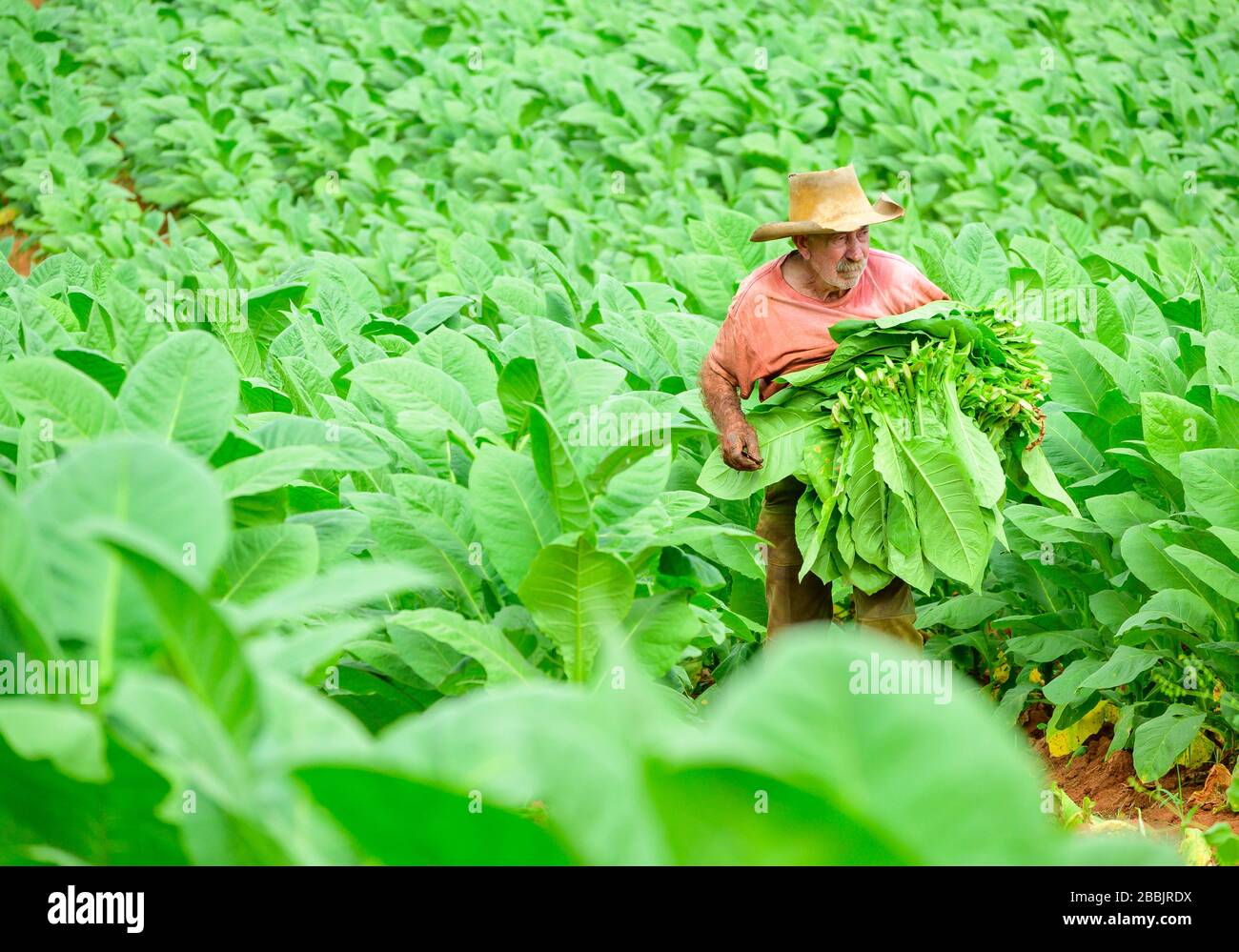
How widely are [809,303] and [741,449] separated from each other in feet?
1.39

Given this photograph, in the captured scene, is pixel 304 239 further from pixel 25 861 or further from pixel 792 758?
pixel 792 758

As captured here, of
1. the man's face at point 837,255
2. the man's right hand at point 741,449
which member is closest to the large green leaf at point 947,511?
the man's right hand at point 741,449

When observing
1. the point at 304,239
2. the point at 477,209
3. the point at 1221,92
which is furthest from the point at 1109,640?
the point at 1221,92

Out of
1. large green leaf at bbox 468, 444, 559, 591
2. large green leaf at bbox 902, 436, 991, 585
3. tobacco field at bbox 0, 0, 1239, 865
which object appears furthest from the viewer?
large green leaf at bbox 902, 436, 991, 585

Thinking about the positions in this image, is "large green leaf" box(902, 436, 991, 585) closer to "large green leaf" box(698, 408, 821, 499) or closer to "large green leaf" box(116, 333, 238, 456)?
"large green leaf" box(698, 408, 821, 499)

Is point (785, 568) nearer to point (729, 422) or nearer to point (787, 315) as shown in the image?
point (729, 422)

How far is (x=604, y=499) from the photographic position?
245 centimetres

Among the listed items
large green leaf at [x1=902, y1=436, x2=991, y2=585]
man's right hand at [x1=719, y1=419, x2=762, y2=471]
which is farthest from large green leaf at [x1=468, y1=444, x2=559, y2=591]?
large green leaf at [x1=902, y1=436, x2=991, y2=585]

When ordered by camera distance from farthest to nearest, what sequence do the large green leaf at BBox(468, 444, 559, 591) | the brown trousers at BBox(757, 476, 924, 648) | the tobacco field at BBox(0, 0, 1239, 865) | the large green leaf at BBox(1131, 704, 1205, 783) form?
the brown trousers at BBox(757, 476, 924, 648), the large green leaf at BBox(1131, 704, 1205, 783), the large green leaf at BBox(468, 444, 559, 591), the tobacco field at BBox(0, 0, 1239, 865)

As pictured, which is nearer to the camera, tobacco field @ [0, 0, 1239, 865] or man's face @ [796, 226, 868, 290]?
tobacco field @ [0, 0, 1239, 865]

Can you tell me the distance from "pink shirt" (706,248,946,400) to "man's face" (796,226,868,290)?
50mm

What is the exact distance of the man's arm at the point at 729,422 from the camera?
3.20 metres

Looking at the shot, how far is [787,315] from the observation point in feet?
10.7

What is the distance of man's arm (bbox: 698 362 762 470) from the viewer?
3199mm
